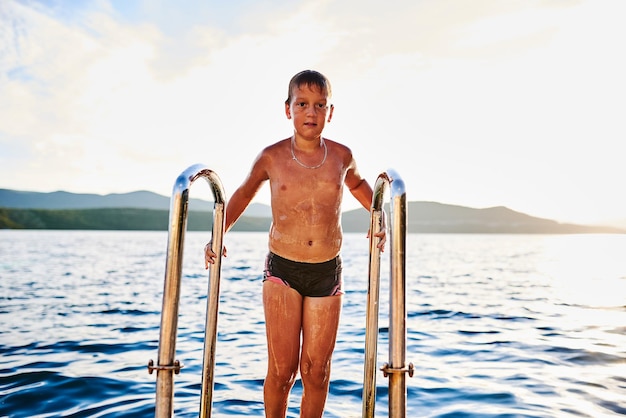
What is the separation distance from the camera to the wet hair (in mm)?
3154

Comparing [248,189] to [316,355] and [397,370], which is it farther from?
[397,370]

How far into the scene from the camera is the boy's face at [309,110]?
3.15 m

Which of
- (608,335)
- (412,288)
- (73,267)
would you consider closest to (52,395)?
(608,335)

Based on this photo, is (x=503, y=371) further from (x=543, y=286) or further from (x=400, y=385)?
(x=543, y=286)

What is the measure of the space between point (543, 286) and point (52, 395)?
1739 centimetres

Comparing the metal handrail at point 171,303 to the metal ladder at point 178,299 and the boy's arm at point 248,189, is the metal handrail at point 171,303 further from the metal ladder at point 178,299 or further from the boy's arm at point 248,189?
the boy's arm at point 248,189

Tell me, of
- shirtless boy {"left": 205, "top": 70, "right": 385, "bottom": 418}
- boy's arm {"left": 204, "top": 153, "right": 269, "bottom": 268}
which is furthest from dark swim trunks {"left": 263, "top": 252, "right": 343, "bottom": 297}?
boy's arm {"left": 204, "top": 153, "right": 269, "bottom": 268}

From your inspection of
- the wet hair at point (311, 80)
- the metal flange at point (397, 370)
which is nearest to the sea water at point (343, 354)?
the wet hair at point (311, 80)

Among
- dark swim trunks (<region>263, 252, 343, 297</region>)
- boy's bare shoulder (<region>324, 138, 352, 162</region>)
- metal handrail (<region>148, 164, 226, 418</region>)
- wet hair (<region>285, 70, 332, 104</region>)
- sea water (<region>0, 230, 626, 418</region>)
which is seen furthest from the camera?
sea water (<region>0, 230, 626, 418</region>)

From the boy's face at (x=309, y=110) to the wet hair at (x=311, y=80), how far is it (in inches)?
0.7

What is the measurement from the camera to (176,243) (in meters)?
2.21

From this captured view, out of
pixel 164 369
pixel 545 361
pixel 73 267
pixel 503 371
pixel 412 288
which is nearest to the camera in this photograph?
pixel 164 369

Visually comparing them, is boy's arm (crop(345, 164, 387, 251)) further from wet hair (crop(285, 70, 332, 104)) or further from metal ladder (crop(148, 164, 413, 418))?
metal ladder (crop(148, 164, 413, 418))

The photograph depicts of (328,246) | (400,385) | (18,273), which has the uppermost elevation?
(328,246)
